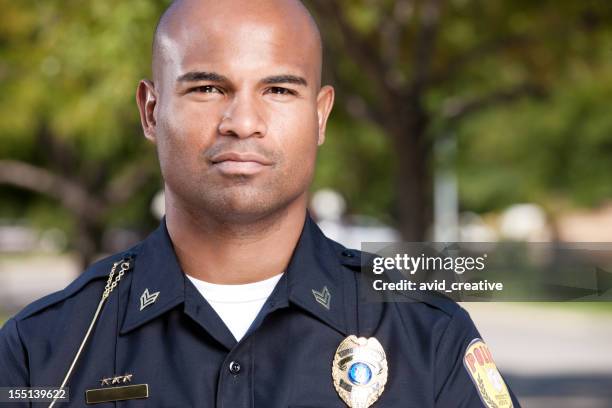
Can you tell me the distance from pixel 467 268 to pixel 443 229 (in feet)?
104

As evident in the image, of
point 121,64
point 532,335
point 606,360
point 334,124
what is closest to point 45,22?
point 121,64

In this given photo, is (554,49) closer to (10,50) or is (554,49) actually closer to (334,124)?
(334,124)

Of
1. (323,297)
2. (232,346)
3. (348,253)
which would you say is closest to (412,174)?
(348,253)

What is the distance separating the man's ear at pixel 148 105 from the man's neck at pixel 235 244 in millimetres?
167

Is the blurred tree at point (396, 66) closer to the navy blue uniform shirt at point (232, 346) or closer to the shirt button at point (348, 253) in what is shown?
the shirt button at point (348, 253)

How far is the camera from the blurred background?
11.2 meters

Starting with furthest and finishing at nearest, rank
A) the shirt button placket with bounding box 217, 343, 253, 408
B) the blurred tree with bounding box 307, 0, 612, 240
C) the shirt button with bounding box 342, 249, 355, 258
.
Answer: the blurred tree with bounding box 307, 0, 612, 240, the shirt button with bounding box 342, 249, 355, 258, the shirt button placket with bounding box 217, 343, 253, 408

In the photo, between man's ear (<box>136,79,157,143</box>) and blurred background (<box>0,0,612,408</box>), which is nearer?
man's ear (<box>136,79,157,143</box>)

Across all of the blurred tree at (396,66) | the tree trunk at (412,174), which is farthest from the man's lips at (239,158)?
the tree trunk at (412,174)

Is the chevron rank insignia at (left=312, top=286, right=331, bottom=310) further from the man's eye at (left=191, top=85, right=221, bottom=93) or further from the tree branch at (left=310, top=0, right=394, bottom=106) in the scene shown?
the tree branch at (left=310, top=0, right=394, bottom=106)

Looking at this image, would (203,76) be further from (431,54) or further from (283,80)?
(431,54)

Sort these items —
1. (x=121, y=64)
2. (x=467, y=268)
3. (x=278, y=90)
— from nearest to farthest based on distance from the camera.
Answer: (x=278, y=90) → (x=467, y=268) → (x=121, y=64)

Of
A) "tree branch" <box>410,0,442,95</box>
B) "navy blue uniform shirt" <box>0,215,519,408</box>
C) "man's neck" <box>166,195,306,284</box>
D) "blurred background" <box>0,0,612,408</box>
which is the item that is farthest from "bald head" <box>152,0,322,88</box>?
"tree branch" <box>410,0,442,95</box>

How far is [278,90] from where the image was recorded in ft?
6.67
